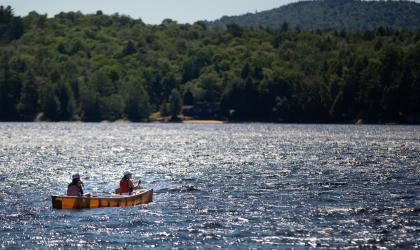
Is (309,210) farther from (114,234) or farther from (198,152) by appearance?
(198,152)

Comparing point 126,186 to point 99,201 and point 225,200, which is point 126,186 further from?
point 225,200

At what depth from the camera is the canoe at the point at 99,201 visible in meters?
54.7

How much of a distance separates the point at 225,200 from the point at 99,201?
9.00 m

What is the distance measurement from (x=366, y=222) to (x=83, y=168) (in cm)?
4436

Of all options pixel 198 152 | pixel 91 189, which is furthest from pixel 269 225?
pixel 198 152

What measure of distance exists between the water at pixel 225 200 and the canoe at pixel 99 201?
861 mm

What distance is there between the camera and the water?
1743 inches

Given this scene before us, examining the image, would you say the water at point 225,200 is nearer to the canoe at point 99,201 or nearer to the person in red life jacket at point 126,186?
the canoe at point 99,201

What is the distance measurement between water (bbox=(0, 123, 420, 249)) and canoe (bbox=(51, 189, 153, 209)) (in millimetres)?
861

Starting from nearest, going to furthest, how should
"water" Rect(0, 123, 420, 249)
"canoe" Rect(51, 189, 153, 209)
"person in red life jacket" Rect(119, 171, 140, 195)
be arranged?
1. "water" Rect(0, 123, 420, 249)
2. "canoe" Rect(51, 189, 153, 209)
3. "person in red life jacket" Rect(119, 171, 140, 195)

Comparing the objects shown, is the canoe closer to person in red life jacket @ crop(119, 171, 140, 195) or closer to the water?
the water

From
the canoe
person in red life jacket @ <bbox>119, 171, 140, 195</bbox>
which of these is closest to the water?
the canoe

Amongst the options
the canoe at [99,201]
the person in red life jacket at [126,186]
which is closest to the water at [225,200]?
the canoe at [99,201]

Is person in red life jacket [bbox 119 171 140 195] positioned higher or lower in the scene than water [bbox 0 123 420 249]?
higher
